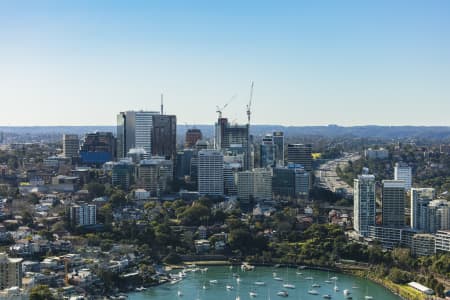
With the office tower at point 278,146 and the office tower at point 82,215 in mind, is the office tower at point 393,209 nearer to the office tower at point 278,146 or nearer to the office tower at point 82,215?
the office tower at point 82,215

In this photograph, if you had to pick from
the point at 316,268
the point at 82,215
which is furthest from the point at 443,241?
the point at 82,215

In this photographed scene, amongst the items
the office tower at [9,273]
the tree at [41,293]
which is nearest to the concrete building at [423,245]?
the tree at [41,293]

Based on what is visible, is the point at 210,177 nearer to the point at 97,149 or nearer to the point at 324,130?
the point at 97,149

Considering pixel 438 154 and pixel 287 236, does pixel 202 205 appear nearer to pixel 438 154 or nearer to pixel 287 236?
pixel 287 236

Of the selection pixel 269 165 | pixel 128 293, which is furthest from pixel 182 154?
pixel 128 293

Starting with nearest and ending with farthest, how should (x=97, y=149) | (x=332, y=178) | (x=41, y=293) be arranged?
(x=41, y=293), (x=97, y=149), (x=332, y=178)

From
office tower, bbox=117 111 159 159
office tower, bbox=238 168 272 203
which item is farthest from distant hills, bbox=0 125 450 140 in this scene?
office tower, bbox=238 168 272 203
